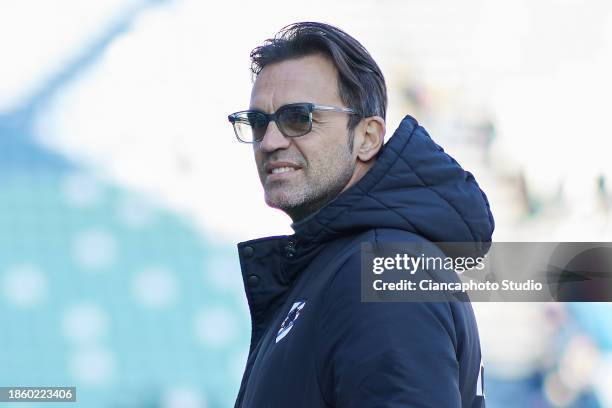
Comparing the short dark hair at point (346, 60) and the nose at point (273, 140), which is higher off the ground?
the short dark hair at point (346, 60)

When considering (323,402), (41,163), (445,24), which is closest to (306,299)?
(323,402)

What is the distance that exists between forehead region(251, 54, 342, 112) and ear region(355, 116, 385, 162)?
61 millimetres

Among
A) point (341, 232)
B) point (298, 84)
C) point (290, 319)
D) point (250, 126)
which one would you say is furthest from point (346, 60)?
point (290, 319)

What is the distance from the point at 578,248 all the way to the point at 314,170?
5.58ft

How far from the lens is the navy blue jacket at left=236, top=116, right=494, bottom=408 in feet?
3.41

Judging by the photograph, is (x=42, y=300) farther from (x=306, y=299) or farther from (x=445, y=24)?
(x=306, y=299)

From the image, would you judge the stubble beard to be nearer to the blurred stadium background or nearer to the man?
the man

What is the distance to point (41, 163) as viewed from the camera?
2832 mm

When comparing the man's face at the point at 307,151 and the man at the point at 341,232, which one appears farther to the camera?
the man's face at the point at 307,151

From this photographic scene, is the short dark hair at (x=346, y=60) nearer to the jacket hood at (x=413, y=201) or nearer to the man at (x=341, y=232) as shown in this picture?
the man at (x=341, y=232)

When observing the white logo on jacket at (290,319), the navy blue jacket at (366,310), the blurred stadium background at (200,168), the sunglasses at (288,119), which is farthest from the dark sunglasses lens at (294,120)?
the blurred stadium background at (200,168)

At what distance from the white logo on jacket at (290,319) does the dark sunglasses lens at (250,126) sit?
340 mm

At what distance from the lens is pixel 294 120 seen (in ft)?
4.79

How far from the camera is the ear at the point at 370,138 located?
4.87 ft
